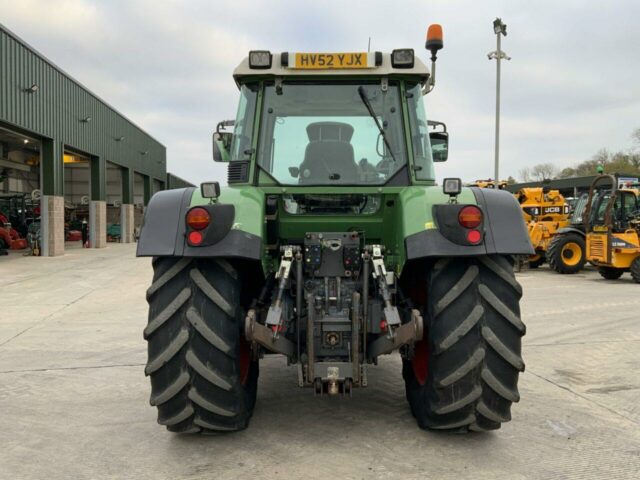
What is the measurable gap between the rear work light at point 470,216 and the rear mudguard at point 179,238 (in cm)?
127

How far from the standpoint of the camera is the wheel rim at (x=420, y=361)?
4.02 meters

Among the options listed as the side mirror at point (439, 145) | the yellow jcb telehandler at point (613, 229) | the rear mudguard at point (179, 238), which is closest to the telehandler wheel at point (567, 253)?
the yellow jcb telehandler at point (613, 229)

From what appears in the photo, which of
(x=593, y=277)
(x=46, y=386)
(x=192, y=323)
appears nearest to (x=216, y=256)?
(x=192, y=323)

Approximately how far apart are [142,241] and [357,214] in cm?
155

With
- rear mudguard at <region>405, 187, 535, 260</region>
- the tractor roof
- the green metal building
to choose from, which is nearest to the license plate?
the tractor roof

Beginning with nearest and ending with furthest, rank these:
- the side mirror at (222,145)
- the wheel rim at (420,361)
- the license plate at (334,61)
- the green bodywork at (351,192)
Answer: the green bodywork at (351,192)
the wheel rim at (420,361)
the license plate at (334,61)
the side mirror at (222,145)

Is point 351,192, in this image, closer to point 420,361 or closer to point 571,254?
point 420,361

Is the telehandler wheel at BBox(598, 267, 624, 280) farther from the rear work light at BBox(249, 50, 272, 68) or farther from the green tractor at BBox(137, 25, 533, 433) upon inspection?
the rear work light at BBox(249, 50, 272, 68)

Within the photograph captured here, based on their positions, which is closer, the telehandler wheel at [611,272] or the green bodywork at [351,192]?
the green bodywork at [351,192]

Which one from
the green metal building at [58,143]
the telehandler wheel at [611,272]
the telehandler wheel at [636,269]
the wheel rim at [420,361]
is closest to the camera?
the wheel rim at [420,361]

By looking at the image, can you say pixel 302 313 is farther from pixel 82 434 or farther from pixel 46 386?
pixel 46 386

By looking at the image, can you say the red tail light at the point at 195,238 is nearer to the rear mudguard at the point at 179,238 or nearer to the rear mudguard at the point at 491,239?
the rear mudguard at the point at 179,238

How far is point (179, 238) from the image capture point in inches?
138

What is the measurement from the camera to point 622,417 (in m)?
4.29
